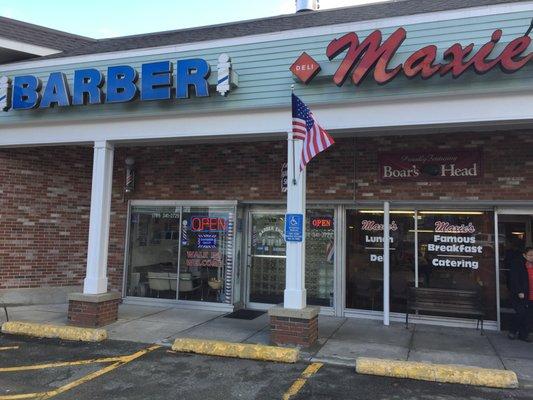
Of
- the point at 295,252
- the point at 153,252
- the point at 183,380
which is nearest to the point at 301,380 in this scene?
the point at 183,380

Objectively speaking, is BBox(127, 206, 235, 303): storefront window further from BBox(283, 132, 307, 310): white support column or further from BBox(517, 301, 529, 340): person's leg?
BBox(517, 301, 529, 340): person's leg

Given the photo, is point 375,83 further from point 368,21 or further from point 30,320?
point 30,320

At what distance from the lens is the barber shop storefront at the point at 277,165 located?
7.27 metres

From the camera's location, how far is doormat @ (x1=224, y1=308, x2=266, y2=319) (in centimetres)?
972

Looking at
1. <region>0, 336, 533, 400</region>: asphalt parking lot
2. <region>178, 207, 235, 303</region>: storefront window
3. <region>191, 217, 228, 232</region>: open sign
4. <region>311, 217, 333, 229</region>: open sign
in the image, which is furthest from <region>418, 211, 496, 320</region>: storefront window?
<region>191, 217, 228, 232</region>: open sign

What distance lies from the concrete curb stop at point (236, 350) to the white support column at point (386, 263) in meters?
2.97

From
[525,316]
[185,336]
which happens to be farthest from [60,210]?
[525,316]

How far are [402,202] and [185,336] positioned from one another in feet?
15.6

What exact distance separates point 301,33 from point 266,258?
15.8 ft

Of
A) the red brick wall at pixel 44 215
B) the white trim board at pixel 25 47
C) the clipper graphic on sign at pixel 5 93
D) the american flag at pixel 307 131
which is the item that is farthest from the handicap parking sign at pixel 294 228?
the white trim board at pixel 25 47

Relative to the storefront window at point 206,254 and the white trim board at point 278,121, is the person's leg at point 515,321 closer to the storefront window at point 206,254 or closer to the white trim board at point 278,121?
the white trim board at point 278,121

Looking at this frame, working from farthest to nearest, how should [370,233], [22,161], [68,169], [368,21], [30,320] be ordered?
[68,169] < [22,161] < [370,233] < [30,320] < [368,21]

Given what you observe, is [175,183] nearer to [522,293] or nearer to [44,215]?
[44,215]

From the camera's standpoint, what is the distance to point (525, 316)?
317 inches
